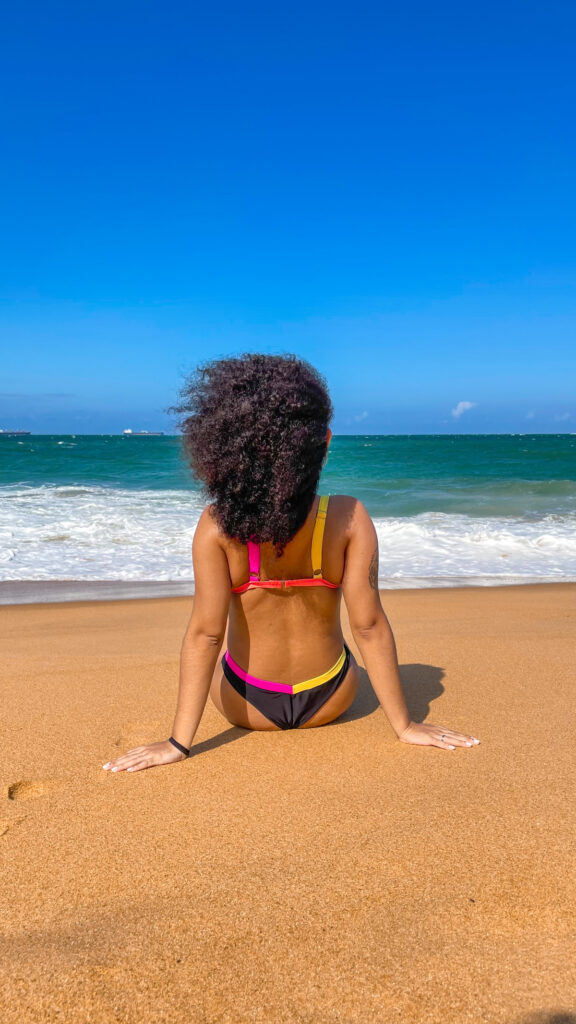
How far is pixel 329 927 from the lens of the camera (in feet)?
5.26

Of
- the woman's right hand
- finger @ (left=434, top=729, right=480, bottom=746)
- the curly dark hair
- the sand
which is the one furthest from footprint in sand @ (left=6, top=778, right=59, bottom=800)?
finger @ (left=434, top=729, right=480, bottom=746)

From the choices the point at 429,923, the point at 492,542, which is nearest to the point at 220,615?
the point at 429,923

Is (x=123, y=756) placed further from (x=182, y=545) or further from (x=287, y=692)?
(x=182, y=545)

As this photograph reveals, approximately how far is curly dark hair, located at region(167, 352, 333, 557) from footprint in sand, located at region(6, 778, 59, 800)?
1.14 meters

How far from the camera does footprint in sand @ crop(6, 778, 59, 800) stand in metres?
2.34

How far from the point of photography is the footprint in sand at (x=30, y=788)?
2338 mm

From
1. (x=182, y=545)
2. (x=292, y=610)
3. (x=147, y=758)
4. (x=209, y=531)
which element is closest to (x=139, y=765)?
(x=147, y=758)

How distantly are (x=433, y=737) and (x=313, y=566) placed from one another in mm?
879

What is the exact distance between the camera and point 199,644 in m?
2.48

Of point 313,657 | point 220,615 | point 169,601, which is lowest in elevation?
point 169,601

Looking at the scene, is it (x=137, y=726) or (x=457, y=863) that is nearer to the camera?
(x=457, y=863)

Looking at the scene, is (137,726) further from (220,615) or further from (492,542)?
(492,542)

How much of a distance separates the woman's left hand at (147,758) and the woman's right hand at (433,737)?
895 millimetres

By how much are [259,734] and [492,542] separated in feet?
24.7
